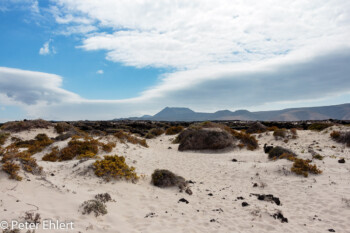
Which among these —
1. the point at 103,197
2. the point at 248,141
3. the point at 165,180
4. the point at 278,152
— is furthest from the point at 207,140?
the point at 103,197

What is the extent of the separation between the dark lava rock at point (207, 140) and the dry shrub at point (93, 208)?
13.8 m

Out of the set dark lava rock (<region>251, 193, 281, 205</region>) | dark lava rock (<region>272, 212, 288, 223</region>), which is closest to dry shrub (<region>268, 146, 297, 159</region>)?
dark lava rock (<region>251, 193, 281, 205</region>)

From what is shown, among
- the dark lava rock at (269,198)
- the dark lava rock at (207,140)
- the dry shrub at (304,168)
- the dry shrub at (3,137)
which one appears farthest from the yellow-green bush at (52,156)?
the dry shrub at (304,168)

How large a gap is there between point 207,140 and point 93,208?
14.5m

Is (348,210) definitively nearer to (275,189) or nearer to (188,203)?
(275,189)

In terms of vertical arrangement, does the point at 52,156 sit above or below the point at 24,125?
below

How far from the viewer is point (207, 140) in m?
19.4

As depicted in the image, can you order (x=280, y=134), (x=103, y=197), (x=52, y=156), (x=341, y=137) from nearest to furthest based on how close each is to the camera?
(x=103, y=197), (x=52, y=156), (x=341, y=137), (x=280, y=134)

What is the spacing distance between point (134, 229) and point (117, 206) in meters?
1.50

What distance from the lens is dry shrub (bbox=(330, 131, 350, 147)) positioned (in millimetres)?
17953

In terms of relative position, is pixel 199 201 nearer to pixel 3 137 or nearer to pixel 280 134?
pixel 280 134

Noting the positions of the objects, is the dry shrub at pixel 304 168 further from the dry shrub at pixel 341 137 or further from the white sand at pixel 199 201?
the dry shrub at pixel 341 137

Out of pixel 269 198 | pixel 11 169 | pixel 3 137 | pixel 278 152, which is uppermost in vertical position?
pixel 3 137

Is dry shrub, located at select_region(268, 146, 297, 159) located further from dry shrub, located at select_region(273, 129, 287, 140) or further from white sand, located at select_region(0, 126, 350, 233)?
dry shrub, located at select_region(273, 129, 287, 140)
